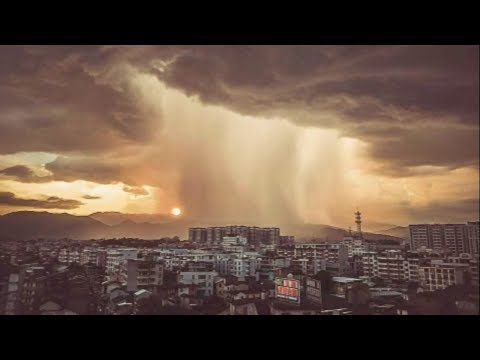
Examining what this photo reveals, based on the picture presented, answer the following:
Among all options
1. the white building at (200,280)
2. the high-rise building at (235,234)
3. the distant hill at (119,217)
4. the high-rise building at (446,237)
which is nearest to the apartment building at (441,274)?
the high-rise building at (446,237)

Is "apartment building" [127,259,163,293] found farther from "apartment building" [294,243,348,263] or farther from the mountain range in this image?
"apartment building" [294,243,348,263]

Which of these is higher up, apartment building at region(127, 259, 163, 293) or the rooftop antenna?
the rooftop antenna

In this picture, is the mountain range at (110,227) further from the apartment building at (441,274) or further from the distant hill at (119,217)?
the apartment building at (441,274)

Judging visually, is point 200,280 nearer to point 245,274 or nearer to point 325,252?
point 245,274

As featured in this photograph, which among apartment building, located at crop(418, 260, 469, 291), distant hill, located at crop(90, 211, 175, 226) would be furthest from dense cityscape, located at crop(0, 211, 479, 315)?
distant hill, located at crop(90, 211, 175, 226)
